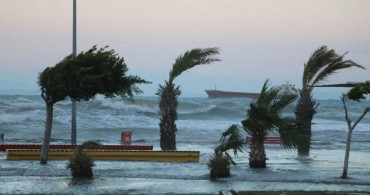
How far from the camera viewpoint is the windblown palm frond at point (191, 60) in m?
26.4

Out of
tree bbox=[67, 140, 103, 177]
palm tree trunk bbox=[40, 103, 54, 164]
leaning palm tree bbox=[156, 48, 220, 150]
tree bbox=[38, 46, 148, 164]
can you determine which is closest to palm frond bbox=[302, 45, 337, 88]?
leaning palm tree bbox=[156, 48, 220, 150]

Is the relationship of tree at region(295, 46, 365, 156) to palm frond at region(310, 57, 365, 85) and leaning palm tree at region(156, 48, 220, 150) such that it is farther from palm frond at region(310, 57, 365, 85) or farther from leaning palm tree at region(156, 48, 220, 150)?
leaning palm tree at region(156, 48, 220, 150)

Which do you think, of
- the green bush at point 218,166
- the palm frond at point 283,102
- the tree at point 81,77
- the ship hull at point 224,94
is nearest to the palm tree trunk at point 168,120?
the tree at point 81,77

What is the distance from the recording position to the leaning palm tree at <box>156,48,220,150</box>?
26.5 metres

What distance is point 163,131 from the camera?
2672 cm

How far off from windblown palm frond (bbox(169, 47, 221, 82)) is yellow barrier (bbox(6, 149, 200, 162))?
4.51 meters

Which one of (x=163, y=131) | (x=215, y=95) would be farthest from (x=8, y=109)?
(x=215, y=95)

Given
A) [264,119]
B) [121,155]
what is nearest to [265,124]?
[264,119]

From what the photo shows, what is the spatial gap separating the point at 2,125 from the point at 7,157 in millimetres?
30923

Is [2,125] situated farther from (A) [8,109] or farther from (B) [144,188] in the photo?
(B) [144,188]

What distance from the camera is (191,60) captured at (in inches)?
1045

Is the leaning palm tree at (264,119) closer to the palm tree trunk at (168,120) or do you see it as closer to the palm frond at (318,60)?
the palm frond at (318,60)

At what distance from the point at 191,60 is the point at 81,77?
737 cm

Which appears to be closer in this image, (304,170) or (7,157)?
(304,170)
